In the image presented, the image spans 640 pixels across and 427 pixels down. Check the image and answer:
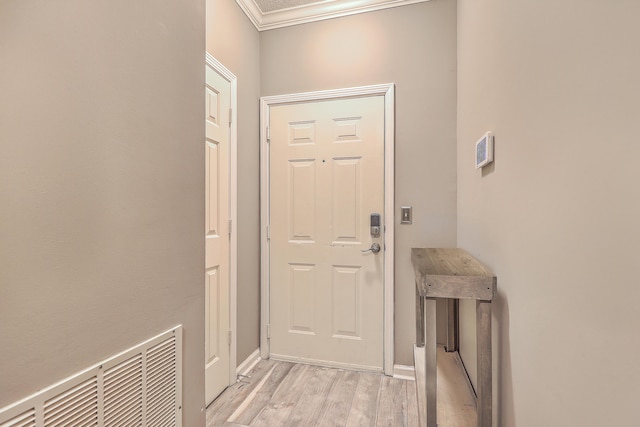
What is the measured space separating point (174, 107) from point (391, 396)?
2.06 m

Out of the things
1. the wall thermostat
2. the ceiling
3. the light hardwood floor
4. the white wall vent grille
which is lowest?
the light hardwood floor

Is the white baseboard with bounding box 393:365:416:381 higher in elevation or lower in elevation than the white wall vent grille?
A: lower

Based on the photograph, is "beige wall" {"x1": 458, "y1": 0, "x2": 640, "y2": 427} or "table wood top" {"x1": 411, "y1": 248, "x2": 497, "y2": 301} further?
"table wood top" {"x1": 411, "y1": 248, "x2": 497, "y2": 301}

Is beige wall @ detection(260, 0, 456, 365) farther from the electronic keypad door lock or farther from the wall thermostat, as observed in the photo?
the wall thermostat

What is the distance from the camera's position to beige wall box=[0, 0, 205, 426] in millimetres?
596

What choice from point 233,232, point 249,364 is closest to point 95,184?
point 233,232

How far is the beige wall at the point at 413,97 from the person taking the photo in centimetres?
218

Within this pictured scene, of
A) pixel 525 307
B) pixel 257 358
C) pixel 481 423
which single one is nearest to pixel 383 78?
pixel 525 307

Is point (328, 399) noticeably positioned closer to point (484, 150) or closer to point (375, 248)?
point (375, 248)

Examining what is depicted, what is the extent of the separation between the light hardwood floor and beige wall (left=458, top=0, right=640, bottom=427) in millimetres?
587

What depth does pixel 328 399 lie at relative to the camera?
195 centimetres

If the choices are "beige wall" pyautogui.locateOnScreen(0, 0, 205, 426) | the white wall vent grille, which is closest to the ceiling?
"beige wall" pyautogui.locateOnScreen(0, 0, 205, 426)

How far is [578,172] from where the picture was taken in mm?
682

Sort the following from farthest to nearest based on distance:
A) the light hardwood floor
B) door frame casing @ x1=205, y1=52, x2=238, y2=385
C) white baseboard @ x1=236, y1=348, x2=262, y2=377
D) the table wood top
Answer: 1. white baseboard @ x1=236, y1=348, x2=262, y2=377
2. door frame casing @ x1=205, y1=52, x2=238, y2=385
3. the light hardwood floor
4. the table wood top
